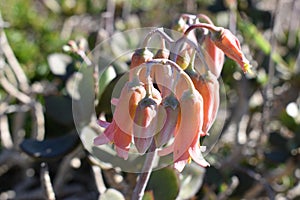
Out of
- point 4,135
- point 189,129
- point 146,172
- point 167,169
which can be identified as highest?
point 189,129

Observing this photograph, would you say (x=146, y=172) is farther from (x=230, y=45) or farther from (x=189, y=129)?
(x=230, y=45)

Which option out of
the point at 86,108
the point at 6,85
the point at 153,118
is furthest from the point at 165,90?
the point at 6,85

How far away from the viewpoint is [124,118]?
40.0 inches

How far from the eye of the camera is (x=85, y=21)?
279 cm

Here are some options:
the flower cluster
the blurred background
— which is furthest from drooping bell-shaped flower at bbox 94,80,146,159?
the blurred background

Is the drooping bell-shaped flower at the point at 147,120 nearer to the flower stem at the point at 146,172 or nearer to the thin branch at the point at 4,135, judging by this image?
the flower stem at the point at 146,172

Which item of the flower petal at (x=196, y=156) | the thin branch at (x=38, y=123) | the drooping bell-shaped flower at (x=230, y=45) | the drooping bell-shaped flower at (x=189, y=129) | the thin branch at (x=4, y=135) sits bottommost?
the thin branch at (x=4, y=135)

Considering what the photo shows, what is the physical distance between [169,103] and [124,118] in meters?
0.09

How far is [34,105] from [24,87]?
0.75 ft

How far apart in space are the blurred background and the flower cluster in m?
0.26

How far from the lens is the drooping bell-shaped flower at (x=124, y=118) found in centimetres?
100

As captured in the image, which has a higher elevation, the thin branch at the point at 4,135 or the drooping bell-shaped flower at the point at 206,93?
the drooping bell-shaped flower at the point at 206,93

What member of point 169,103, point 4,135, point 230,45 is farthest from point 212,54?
point 4,135

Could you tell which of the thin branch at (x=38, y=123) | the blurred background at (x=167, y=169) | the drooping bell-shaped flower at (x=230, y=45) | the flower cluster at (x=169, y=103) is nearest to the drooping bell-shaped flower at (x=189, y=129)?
the flower cluster at (x=169, y=103)
